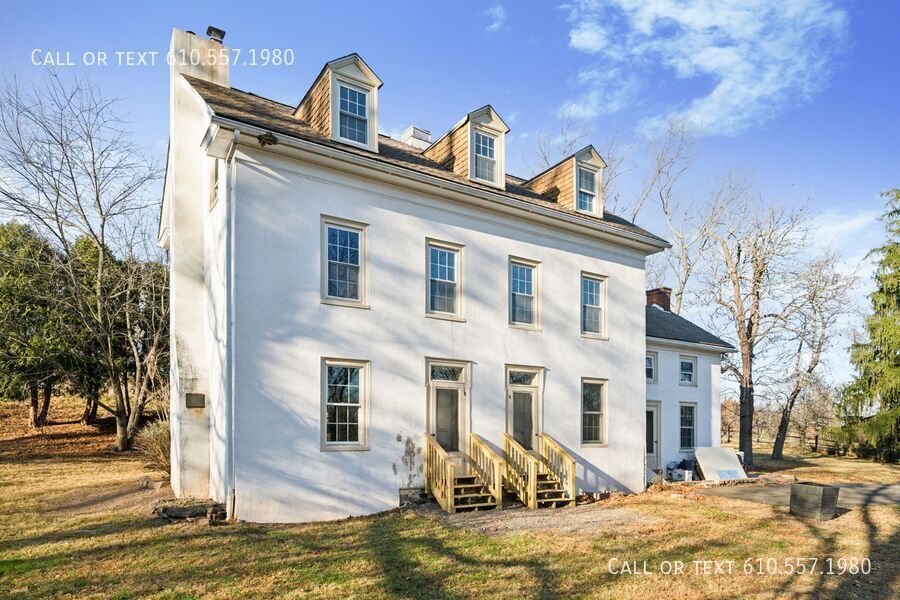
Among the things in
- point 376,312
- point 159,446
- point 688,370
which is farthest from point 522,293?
point 688,370

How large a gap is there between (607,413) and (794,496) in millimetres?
4407

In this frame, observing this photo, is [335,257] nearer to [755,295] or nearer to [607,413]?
[607,413]

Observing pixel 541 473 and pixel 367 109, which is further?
pixel 541 473

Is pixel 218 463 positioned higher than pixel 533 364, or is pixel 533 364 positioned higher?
pixel 533 364

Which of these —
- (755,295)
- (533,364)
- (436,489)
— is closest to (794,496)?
(533,364)

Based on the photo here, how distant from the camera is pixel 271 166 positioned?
1044cm

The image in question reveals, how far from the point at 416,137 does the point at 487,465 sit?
31.0 feet

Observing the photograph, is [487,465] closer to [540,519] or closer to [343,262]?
[540,519]

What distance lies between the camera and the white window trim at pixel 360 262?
1082 centimetres

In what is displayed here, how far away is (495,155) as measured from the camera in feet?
46.4

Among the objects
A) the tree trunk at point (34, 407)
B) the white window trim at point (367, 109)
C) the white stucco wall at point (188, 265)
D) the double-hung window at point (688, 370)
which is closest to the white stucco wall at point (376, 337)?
the white window trim at point (367, 109)

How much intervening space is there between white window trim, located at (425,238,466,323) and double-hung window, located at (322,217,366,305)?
147 centimetres

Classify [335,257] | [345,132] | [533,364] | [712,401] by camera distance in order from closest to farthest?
[335,257] → [345,132] → [533,364] → [712,401]

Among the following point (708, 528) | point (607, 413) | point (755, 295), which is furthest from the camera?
point (755, 295)
